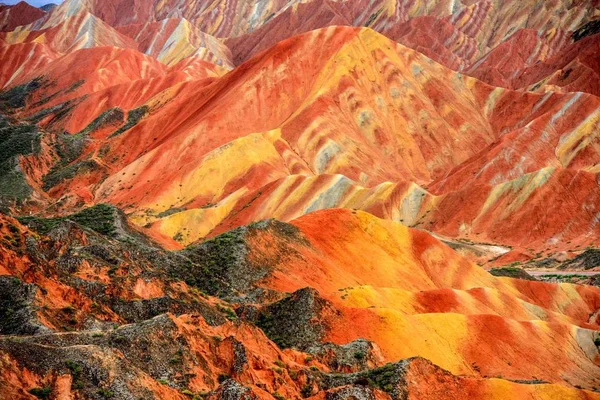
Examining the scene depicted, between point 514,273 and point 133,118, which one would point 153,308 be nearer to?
point 514,273

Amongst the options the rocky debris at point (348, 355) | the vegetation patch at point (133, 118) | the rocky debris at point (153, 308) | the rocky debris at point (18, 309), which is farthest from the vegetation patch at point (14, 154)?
the rocky debris at point (348, 355)

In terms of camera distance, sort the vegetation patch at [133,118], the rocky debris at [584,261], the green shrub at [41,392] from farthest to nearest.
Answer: the vegetation patch at [133,118], the rocky debris at [584,261], the green shrub at [41,392]

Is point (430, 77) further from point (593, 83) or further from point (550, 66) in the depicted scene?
point (550, 66)

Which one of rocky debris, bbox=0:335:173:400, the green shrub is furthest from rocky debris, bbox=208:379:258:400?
the green shrub

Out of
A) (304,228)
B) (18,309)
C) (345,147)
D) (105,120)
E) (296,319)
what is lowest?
(105,120)

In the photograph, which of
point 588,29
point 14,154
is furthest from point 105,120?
point 588,29

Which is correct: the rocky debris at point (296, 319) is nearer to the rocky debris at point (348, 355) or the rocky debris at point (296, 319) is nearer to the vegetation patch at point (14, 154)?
the rocky debris at point (348, 355)
